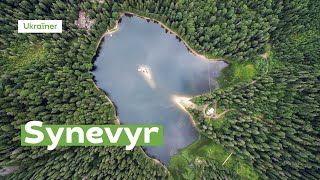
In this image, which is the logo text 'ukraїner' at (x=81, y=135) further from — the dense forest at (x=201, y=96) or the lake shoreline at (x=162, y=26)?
the lake shoreline at (x=162, y=26)

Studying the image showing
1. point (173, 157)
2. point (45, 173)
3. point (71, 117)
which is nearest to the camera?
point (45, 173)

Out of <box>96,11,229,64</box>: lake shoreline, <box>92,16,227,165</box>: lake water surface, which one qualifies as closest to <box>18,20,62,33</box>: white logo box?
<box>96,11,229,64</box>: lake shoreline

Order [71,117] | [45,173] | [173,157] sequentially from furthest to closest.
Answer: [173,157]
[71,117]
[45,173]

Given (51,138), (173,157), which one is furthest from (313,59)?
(51,138)

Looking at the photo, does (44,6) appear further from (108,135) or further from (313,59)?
(313,59)

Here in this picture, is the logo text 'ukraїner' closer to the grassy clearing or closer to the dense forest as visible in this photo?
the dense forest
